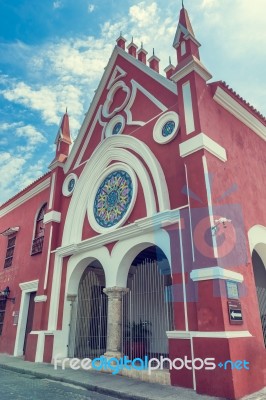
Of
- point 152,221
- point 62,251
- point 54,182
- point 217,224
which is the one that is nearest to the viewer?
point 217,224

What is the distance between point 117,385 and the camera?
5.97 m

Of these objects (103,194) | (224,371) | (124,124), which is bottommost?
(224,371)

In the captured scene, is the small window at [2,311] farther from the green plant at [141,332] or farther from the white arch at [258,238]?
the white arch at [258,238]

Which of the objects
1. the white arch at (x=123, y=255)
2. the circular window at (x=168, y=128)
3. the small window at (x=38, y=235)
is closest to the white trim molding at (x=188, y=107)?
the circular window at (x=168, y=128)

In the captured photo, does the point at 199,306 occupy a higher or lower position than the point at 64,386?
higher

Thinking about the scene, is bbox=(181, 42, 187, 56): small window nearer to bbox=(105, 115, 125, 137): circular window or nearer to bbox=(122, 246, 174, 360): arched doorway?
bbox=(105, 115, 125, 137): circular window

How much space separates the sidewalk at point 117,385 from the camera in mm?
5094

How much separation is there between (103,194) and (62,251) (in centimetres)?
222

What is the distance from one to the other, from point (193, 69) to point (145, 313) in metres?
6.16

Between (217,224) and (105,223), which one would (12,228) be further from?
(217,224)

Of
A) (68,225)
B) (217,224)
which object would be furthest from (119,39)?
(217,224)

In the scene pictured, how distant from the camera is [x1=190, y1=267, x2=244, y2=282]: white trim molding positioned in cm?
557

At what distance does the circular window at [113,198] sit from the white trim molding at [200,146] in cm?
223

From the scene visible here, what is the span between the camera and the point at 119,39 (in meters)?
11.9
